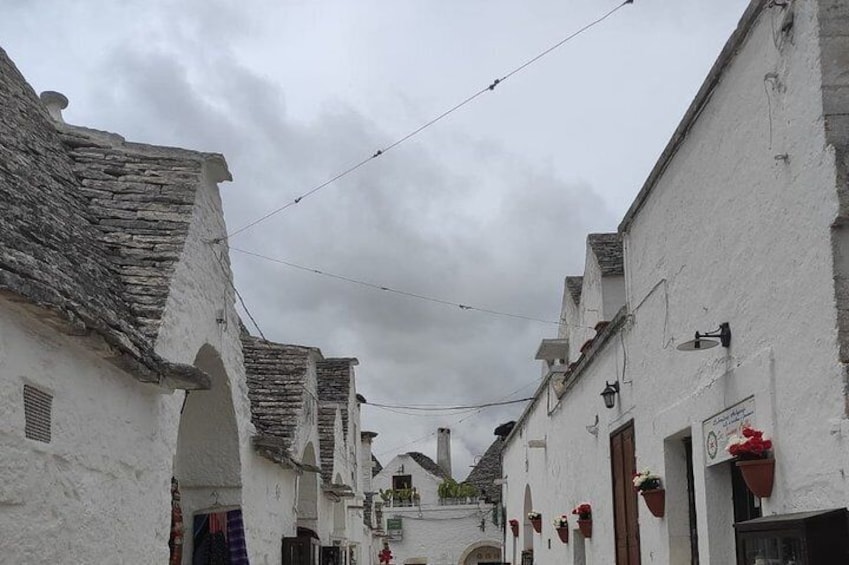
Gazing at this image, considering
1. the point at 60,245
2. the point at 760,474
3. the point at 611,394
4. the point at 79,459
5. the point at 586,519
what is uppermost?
the point at 60,245

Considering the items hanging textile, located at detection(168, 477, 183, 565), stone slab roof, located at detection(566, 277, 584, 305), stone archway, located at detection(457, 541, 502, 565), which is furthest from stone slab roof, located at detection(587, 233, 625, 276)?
stone archway, located at detection(457, 541, 502, 565)

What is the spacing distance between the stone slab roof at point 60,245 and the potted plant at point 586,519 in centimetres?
657

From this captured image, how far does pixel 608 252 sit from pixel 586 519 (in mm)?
4050

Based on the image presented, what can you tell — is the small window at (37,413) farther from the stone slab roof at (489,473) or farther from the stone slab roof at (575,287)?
the stone slab roof at (489,473)

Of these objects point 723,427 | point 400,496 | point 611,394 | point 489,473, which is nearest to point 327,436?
point 611,394

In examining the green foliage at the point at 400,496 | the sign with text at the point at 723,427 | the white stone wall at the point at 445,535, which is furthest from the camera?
the green foliage at the point at 400,496

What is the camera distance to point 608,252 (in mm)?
14258

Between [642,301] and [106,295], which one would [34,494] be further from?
[642,301]

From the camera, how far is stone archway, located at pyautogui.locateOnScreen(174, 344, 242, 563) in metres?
9.81

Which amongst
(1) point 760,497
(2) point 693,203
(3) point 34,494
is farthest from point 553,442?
(3) point 34,494

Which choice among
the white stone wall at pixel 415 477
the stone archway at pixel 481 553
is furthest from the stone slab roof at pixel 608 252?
the white stone wall at pixel 415 477

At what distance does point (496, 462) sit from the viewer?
1478 inches

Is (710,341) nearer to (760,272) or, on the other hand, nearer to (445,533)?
(760,272)

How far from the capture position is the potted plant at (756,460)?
220 inches
